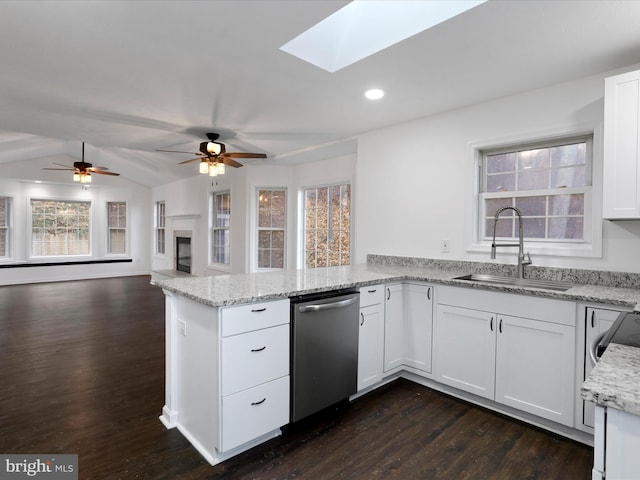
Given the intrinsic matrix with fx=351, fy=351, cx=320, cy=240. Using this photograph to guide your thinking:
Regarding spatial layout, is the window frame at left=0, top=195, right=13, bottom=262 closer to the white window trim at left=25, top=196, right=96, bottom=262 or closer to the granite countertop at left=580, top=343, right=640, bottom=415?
the white window trim at left=25, top=196, right=96, bottom=262

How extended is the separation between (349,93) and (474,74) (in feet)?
3.09

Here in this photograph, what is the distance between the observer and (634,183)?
2092 mm

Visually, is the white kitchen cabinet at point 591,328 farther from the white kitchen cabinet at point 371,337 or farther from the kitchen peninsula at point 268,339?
the white kitchen cabinet at point 371,337

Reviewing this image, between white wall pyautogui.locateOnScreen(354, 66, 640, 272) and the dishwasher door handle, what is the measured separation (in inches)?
51.8

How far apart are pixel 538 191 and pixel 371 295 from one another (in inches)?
62.7

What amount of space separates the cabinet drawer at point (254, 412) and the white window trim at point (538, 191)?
80.9 inches

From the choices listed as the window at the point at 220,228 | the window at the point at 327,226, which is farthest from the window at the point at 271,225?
the window at the point at 220,228

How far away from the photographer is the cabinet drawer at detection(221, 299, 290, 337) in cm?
181

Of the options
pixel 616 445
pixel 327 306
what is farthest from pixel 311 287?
pixel 616 445

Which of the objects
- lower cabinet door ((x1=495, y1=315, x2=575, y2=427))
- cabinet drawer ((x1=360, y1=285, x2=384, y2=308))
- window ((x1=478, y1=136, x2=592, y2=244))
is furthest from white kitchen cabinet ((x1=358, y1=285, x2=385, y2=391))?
window ((x1=478, y1=136, x2=592, y2=244))

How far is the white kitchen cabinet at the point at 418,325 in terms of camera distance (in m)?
2.75

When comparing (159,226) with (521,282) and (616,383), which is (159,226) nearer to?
(521,282)

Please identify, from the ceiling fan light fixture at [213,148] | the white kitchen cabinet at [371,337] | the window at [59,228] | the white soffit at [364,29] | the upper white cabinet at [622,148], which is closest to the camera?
the white soffit at [364,29]

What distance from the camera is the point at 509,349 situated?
232 centimetres
